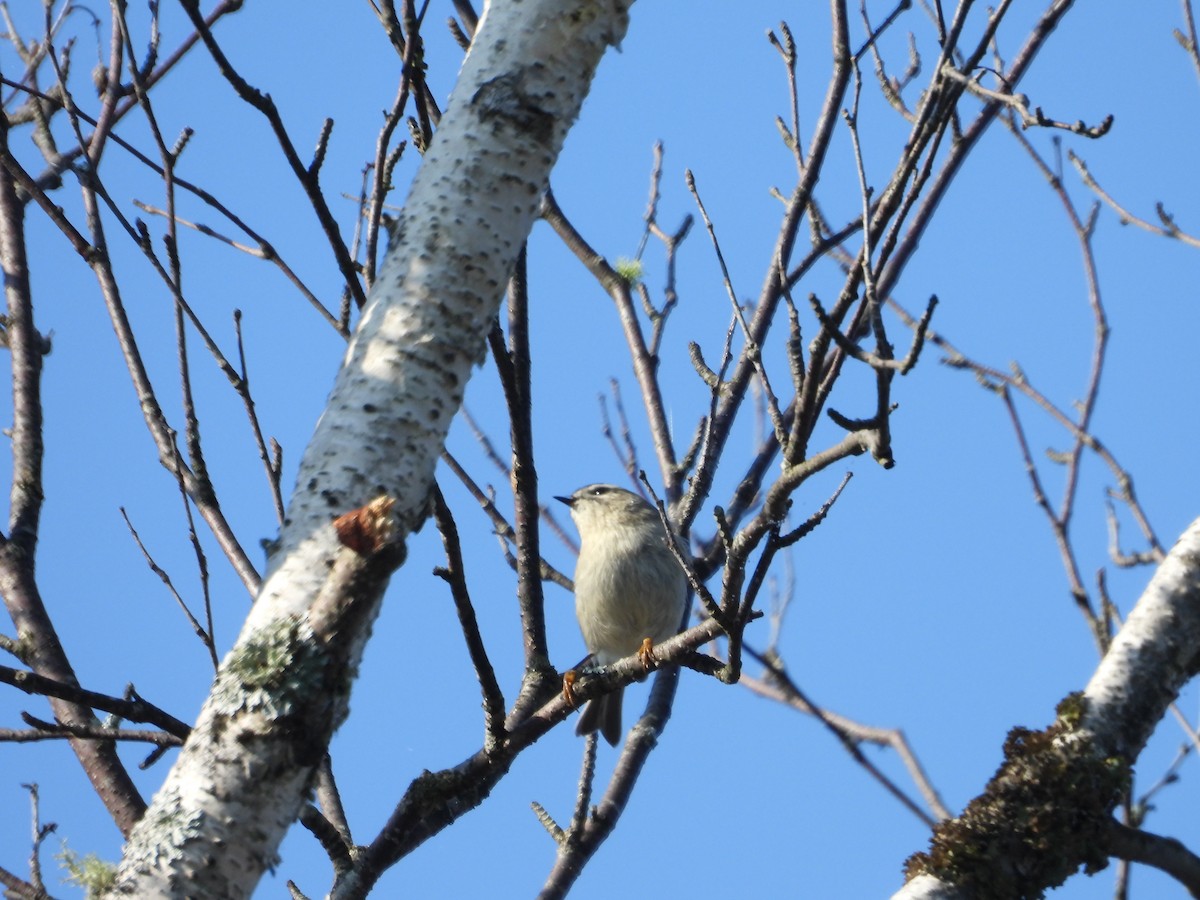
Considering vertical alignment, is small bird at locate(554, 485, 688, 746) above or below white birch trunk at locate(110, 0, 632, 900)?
above

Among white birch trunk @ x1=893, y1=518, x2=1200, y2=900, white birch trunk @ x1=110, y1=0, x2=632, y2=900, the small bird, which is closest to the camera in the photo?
white birch trunk @ x1=110, y1=0, x2=632, y2=900

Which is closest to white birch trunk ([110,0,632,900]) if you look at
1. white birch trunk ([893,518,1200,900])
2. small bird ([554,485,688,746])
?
white birch trunk ([893,518,1200,900])

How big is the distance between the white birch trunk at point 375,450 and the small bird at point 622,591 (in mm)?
3527

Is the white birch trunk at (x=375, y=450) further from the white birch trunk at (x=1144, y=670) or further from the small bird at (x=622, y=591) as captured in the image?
the small bird at (x=622, y=591)

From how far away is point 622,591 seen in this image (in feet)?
19.0

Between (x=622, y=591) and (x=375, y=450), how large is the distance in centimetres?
391

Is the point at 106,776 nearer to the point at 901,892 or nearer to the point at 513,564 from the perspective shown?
the point at 513,564

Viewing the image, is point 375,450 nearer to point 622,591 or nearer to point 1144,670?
point 1144,670

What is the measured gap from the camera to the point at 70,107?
10.5 feet

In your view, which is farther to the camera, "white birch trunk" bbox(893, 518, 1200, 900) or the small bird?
the small bird

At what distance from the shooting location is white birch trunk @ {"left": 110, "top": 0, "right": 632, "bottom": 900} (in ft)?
5.49

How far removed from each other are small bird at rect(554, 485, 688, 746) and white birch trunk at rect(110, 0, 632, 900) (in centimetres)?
353

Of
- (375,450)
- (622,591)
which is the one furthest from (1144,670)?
(622,591)

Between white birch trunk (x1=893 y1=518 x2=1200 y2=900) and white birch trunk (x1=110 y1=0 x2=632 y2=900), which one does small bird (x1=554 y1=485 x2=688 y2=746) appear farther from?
white birch trunk (x1=110 y1=0 x2=632 y2=900)
